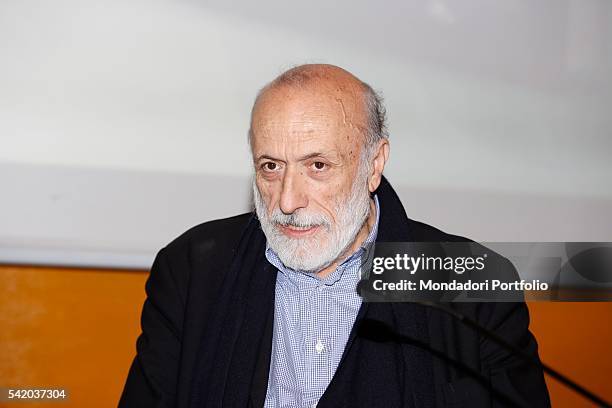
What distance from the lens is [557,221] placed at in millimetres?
2557

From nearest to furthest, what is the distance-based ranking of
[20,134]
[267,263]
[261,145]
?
[261,145] → [267,263] → [20,134]

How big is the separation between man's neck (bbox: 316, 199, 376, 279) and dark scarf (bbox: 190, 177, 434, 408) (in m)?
0.04

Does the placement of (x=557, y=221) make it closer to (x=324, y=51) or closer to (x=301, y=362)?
(x=324, y=51)

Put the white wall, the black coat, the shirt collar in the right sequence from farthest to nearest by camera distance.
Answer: the white wall
the shirt collar
the black coat

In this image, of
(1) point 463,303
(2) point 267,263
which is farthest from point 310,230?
(1) point 463,303

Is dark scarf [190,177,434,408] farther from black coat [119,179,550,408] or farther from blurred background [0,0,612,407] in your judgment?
blurred background [0,0,612,407]

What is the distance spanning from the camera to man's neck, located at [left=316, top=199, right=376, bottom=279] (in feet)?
6.26

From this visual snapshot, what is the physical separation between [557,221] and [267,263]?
1.00 metres

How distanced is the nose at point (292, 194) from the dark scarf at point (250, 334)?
199 millimetres

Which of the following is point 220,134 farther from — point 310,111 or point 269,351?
point 269,351

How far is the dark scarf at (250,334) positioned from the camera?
5.68 feet

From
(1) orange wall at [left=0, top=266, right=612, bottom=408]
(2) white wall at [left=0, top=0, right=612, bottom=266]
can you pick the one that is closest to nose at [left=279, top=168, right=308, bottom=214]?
(2) white wall at [left=0, top=0, right=612, bottom=266]

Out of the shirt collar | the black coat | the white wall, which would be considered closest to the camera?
the black coat

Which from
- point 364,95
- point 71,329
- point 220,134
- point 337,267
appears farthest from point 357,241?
point 71,329
